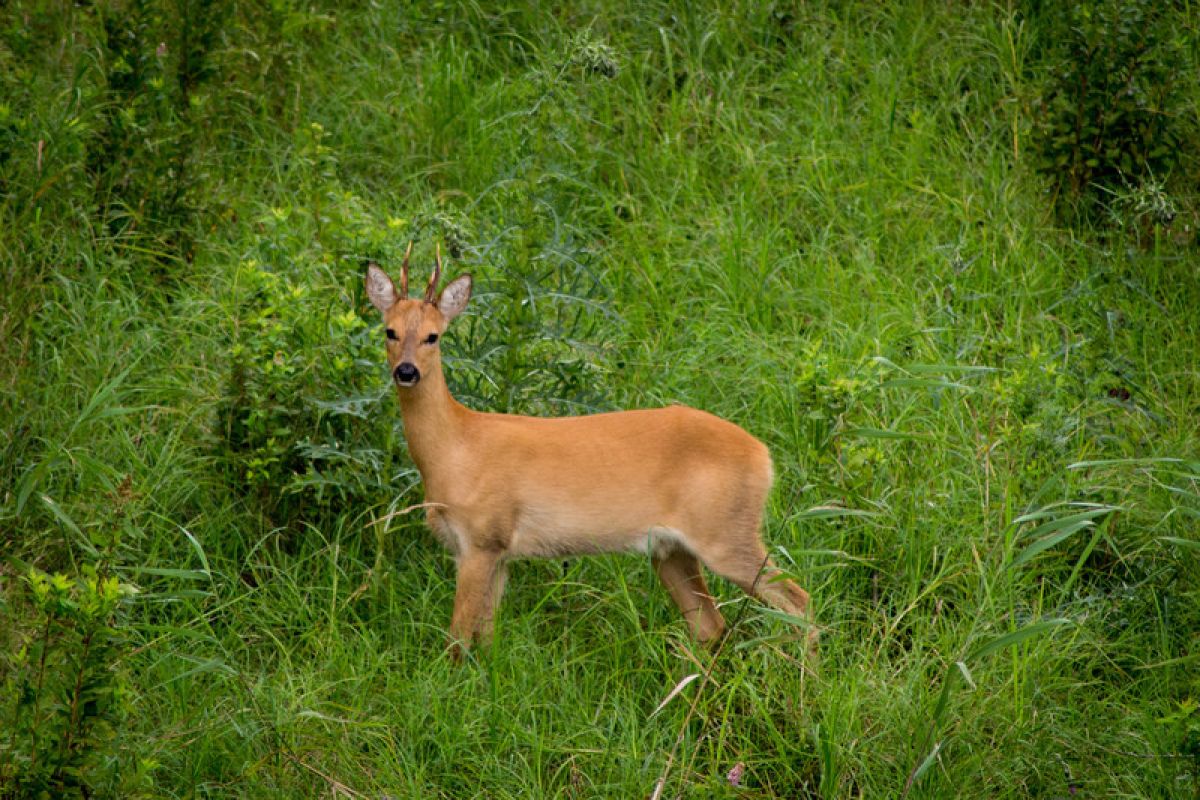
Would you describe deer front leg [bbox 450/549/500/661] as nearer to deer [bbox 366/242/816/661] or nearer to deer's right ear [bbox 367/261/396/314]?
deer [bbox 366/242/816/661]

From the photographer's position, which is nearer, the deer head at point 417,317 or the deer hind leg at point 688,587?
the deer head at point 417,317

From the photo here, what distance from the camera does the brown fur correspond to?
5121 mm

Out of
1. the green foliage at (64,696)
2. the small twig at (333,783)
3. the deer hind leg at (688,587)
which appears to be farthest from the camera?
→ the deer hind leg at (688,587)

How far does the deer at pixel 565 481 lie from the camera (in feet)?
16.8

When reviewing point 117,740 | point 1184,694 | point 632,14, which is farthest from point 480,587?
point 632,14

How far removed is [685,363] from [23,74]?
3.67 metres

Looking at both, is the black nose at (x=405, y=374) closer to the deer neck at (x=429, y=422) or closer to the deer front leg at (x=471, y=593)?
the deer neck at (x=429, y=422)

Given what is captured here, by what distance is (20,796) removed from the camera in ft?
12.0

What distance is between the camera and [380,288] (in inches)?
207

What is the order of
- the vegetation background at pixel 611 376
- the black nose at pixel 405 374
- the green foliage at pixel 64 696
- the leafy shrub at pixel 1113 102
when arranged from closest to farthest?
the green foliage at pixel 64 696, the vegetation background at pixel 611 376, the black nose at pixel 405 374, the leafy shrub at pixel 1113 102

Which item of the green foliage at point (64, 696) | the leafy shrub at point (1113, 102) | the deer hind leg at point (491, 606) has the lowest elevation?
the deer hind leg at point (491, 606)

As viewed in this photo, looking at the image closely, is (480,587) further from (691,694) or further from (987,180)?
(987,180)

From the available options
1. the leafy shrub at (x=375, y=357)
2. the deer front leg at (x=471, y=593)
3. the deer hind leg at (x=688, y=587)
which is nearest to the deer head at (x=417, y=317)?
the leafy shrub at (x=375, y=357)

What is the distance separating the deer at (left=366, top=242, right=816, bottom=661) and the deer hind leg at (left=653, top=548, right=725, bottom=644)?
41 mm
